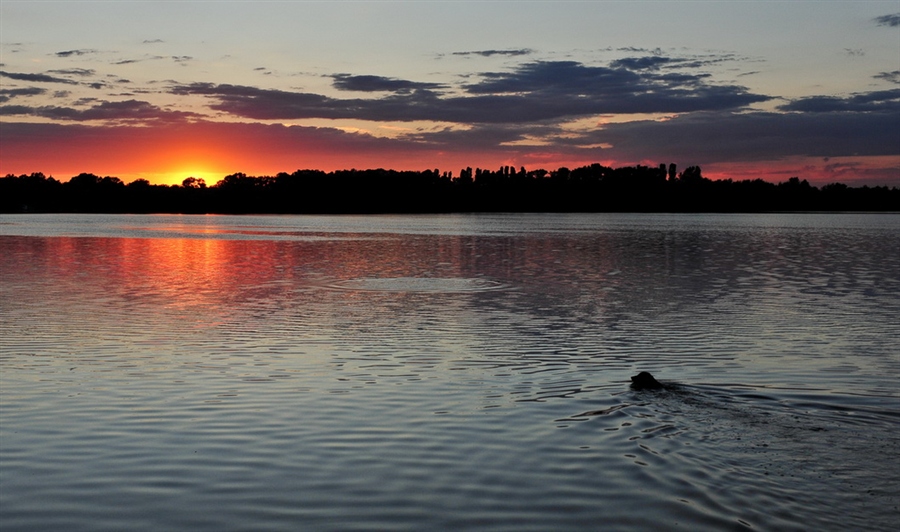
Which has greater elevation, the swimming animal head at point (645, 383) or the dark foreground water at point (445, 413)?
the swimming animal head at point (645, 383)

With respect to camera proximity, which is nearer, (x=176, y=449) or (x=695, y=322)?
(x=176, y=449)

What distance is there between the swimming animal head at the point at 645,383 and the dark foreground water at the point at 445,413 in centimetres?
33

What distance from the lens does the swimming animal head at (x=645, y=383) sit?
17694 mm

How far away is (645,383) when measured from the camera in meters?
17.7

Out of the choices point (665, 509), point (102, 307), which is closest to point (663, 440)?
point (665, 509)

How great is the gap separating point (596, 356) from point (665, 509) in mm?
11237

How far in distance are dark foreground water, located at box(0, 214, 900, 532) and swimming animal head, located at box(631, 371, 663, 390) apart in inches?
13.1

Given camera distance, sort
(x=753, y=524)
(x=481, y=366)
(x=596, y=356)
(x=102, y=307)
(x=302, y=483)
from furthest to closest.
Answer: (x=102, y=307) < (x=596, y=356) < (x=481, y=366) < (x=302, y=483) < (x=753, y=524)

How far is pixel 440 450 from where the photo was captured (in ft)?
44.3

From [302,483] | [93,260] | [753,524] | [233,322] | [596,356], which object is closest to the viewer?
[753,524]

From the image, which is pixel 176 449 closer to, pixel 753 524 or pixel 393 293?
pixel 753 524

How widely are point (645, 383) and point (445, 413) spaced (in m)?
4.31

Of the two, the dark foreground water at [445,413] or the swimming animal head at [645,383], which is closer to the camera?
the dark foreground water at [445,413]

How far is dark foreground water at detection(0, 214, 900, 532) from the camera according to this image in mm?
11125
